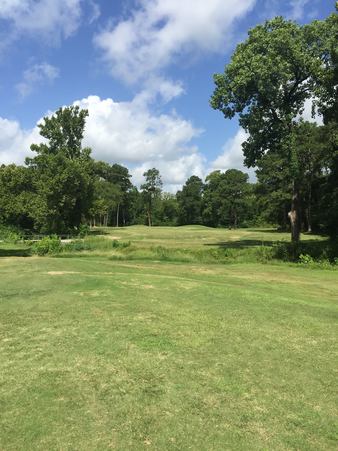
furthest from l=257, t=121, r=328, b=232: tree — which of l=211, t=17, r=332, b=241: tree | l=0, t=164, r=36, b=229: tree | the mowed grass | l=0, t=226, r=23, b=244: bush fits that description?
l=0, t=226, r=23, b=244: bush

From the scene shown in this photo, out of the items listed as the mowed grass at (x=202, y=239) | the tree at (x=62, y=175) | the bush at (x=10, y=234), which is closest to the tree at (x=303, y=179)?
the mowed grass at (x=202, y=239)

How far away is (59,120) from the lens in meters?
53.8

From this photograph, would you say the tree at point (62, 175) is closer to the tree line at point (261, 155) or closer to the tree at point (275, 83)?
the tree line at point (261, 155)

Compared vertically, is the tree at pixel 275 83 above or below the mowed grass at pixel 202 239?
above

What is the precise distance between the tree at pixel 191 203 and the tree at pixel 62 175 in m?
52.7

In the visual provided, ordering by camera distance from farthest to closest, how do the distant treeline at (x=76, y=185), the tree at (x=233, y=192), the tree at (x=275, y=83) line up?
the tree at (x=233, y=192) → the distant treeline at (x=76, y=185) → the tree at (x=275, y=83)

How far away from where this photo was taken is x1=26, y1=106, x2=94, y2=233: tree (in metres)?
44.8

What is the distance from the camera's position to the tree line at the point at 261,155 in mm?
26797

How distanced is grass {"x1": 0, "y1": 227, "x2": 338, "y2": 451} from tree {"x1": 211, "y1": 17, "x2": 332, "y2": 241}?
63.5 ft

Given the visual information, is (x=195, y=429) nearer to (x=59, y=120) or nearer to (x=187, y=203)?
(x=59, y=120)

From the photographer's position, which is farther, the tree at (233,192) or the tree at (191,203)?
the tree at (191,203)

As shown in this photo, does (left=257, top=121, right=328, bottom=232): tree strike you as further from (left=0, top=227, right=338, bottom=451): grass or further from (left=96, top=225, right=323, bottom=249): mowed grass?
(left=0, top=227, right=338, bottom=451): grass

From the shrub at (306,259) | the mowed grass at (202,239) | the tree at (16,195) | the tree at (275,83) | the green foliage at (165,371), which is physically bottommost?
the green foliage at (165,371)

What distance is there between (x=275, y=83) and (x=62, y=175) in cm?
2571
